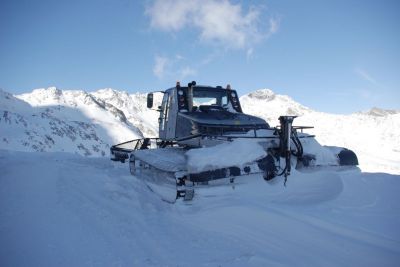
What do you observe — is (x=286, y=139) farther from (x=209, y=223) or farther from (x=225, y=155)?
(x=209, y=223)

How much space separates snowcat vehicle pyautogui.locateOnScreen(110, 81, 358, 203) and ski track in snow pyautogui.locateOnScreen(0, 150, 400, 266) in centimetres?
27

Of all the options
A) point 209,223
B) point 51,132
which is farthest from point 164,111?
point 51,132

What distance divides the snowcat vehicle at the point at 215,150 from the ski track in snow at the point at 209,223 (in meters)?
0.27

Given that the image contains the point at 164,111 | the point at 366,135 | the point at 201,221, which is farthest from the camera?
the point at 366,135

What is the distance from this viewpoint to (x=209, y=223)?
507 cm

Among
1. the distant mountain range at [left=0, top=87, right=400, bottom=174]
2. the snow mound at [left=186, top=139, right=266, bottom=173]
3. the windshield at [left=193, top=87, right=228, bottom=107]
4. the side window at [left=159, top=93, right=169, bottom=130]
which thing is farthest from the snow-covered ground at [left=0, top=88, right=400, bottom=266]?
the windshield at [left=193, top=87, right=228, bottom=107]

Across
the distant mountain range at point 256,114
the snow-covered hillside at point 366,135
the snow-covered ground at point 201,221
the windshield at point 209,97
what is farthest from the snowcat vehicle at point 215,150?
the snow-covered hillside at point 366,135

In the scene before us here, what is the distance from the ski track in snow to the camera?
374 cm

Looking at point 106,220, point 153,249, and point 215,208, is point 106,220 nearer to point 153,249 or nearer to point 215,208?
point 153,249

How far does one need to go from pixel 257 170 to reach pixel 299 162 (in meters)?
1.25

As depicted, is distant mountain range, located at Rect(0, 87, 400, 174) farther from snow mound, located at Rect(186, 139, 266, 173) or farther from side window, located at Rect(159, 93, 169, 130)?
side window, located at Rect(159, 93, 169, 130)

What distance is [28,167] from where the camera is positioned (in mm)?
8000

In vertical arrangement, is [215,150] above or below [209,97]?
below

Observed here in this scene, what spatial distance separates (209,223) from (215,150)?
1597 mm
